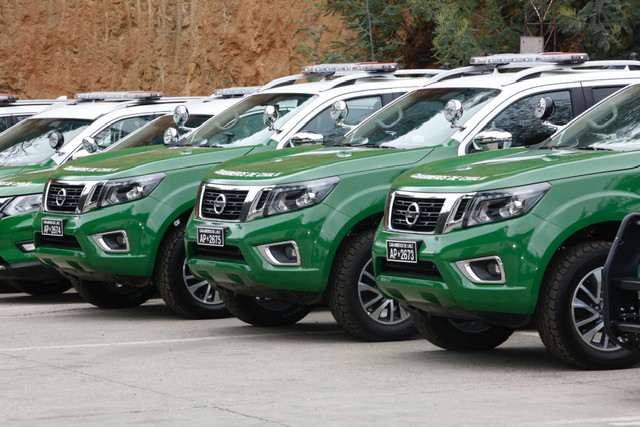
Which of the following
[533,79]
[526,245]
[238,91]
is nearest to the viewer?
[526,245]

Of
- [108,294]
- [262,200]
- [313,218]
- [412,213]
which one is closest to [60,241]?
[108,294]

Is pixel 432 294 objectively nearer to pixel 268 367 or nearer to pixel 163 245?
pixel 268 367

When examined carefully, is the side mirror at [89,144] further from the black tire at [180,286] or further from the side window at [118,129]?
the black tire at [180,286]

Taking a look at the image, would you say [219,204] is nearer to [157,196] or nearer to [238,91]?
[157,196]

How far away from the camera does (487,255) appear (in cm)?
797

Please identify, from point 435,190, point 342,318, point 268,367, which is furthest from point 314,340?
point 435,190

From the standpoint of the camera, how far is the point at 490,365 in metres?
8.59

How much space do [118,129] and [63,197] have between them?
3.24 m

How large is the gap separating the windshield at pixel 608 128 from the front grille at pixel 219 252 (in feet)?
7.49

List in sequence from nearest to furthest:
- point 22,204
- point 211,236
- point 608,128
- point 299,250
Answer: point 608,128 → point 299,250 → point 211,236 → point 22,204

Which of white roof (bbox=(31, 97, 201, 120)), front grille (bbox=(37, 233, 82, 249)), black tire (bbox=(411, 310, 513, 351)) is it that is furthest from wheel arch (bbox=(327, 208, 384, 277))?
white roof (bbox=(31, 97, 201, 120))

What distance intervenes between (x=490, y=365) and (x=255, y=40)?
1808 cm

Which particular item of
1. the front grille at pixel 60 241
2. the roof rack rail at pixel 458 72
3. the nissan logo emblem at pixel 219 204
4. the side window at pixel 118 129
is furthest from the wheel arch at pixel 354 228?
the side window at pixel 118 129

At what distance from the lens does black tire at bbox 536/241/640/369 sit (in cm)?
796
